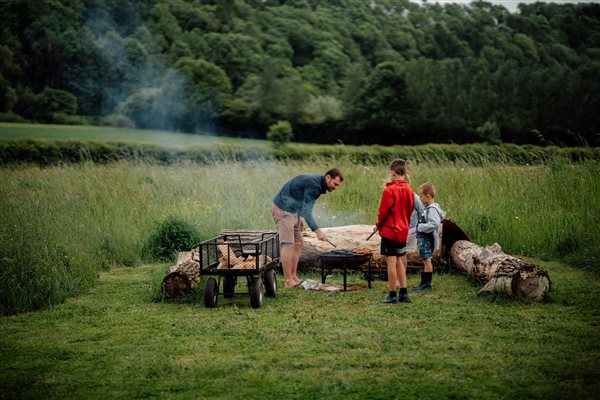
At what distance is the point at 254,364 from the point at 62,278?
15.9ft

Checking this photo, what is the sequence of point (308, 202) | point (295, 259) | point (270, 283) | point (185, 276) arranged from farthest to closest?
point (295, 259) < point (308, 202) < point (185, 276) < point (270, 283)

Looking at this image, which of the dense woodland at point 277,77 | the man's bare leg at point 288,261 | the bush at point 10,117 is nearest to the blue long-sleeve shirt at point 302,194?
the man's bare leg at point 288,261

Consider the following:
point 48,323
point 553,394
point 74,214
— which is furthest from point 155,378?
point 74,214

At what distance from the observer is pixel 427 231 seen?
34.4 feet

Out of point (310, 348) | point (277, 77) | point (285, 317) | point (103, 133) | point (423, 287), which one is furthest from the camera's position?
point (277, 77)

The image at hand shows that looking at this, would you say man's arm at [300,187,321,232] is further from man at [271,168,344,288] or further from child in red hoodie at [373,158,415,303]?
child in red hoodie at [373,158,415,303]

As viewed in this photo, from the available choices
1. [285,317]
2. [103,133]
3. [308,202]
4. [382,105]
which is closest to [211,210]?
[308,202]

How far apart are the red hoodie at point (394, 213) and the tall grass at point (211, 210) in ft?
13.9

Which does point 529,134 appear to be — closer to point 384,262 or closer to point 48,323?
point 384,262

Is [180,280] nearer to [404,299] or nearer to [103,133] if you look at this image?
[404,299]

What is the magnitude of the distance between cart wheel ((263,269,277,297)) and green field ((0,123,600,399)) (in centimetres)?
19

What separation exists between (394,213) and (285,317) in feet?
6.42

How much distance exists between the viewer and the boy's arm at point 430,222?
10438mm

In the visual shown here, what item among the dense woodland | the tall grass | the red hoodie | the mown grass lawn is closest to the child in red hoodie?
the red hoodie
